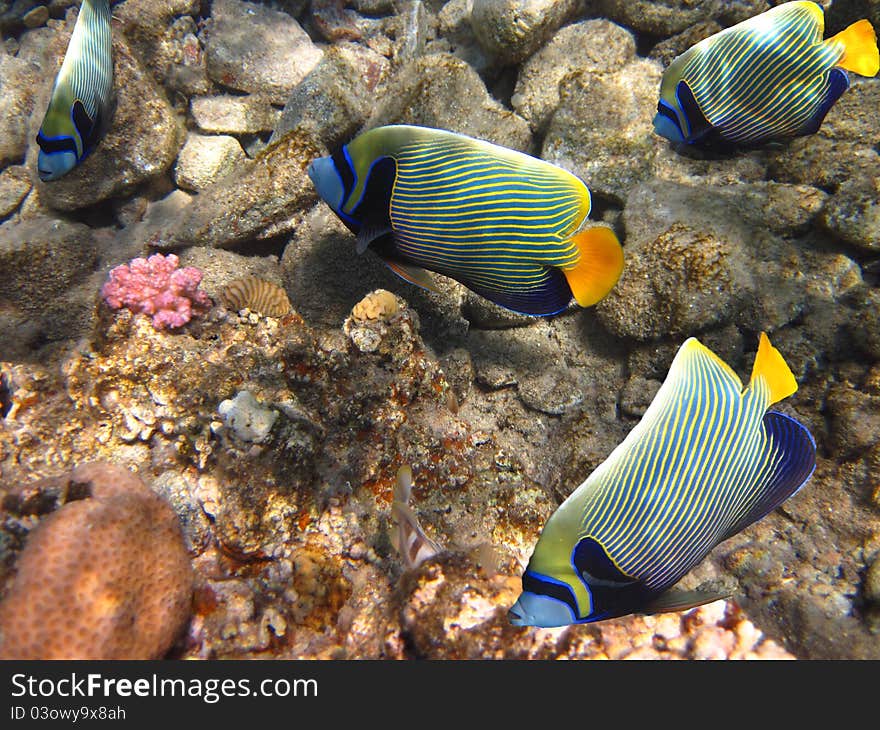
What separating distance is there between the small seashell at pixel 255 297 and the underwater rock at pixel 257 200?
554mm

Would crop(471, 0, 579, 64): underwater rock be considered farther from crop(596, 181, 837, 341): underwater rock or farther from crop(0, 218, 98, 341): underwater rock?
crop(0, 218, 98, 341): underwater rock

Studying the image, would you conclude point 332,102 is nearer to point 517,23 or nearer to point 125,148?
point 517,23

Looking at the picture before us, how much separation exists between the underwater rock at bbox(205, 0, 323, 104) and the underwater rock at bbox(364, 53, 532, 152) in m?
1.70

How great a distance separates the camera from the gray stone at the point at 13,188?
14.4 ft

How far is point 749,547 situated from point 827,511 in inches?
17.7

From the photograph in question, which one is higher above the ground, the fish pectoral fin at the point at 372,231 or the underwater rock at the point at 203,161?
the fish pectoral fin at the point at 372,231

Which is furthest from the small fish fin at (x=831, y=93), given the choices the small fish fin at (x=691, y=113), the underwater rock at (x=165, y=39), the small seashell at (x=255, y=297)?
the underwater rock at (x=165, y=39)

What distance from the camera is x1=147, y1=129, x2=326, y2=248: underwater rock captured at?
3369 mm

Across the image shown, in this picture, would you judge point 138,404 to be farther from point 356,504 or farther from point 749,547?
point 749,547

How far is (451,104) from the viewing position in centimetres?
348

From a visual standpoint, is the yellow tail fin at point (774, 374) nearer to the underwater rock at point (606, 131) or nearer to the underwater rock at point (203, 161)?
the underwater rock at point (606, 131)
